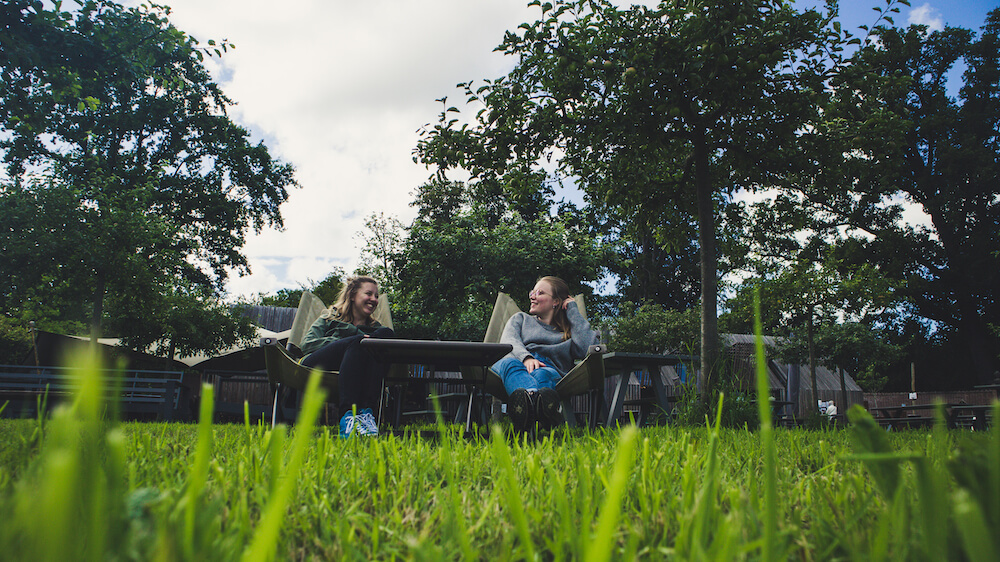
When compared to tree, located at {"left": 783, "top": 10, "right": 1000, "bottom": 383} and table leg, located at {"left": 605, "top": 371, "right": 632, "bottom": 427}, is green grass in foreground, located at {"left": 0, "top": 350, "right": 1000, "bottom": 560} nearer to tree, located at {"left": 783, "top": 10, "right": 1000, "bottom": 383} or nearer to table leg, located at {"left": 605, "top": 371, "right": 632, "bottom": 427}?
table leg, located at {"left": 605, "top": 371, "right": 632, "bottom": 427}

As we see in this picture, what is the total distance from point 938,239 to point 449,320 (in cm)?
2374

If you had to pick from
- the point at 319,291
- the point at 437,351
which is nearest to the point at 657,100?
the point at 437,351

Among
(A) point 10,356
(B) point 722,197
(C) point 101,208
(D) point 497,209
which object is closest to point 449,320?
(B) point 722,197

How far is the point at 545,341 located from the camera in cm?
419

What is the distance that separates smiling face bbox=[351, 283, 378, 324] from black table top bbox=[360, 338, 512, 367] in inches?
35.5

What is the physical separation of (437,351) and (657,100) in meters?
3.73

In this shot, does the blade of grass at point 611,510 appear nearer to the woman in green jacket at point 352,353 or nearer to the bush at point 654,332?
the woman in green jacket at point 352,353

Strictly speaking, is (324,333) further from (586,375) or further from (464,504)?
(464,504)

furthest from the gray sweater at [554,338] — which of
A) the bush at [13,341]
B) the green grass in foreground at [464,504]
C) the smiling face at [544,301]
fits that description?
the bush at [13,341]

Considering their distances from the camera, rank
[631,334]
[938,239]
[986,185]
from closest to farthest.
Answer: [631,334] < [986,185] < [938,239]

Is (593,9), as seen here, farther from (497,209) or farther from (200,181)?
(200,181)

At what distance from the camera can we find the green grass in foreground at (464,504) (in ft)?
1.13

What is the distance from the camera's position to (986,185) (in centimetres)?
2286

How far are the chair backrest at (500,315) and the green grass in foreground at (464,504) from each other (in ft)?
13.6
